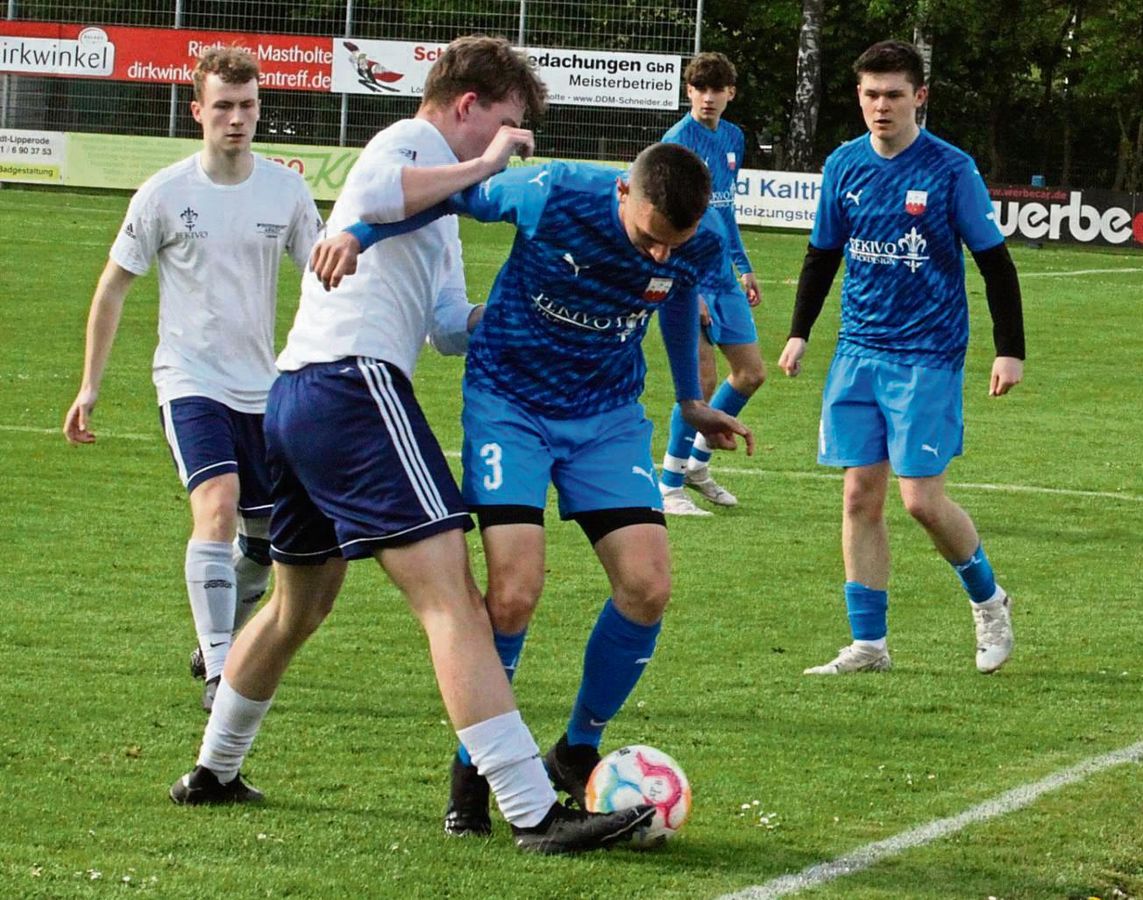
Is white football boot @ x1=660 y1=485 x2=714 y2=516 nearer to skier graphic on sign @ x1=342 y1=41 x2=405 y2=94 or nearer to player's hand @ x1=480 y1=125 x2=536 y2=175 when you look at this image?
player's hand @ x1=480 y1=125 x2=536 y2=175

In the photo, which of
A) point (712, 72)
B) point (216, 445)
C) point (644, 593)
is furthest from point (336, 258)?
point (712, 72)

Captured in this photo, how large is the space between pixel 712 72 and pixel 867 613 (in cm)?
464

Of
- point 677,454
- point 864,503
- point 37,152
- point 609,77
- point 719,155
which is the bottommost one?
point 677,454

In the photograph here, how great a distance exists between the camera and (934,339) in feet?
24.1

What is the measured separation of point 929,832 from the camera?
17.5 ft

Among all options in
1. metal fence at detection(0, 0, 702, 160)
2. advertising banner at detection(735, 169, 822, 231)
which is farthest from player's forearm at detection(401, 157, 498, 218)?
advertising banner at detection(735, 169, 822, 231)

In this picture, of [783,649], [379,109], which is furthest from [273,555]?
[379,109]

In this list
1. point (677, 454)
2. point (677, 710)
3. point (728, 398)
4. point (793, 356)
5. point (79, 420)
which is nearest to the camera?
point (79, 420)

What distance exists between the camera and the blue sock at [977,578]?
7.46 meters

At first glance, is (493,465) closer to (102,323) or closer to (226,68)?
(102,323)

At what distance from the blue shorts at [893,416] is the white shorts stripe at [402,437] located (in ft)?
9.29

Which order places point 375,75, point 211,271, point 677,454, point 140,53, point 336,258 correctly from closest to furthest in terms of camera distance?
point 336,258, point 211,271, point 677,454, point 375,75, point 140,53

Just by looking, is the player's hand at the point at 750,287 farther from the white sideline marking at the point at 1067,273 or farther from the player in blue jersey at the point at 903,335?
the white sideline marking at the point at 1067,273

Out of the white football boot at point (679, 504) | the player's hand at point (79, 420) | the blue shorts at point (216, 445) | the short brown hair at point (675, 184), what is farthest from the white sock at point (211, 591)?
the white football boot at point (679, 504)
